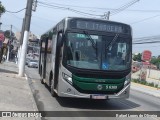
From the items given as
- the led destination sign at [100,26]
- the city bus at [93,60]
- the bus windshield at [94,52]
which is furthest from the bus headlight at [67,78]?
the led destination sign at [100,26]

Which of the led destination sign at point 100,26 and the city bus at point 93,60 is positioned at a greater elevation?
the led destination sign at point 100,26

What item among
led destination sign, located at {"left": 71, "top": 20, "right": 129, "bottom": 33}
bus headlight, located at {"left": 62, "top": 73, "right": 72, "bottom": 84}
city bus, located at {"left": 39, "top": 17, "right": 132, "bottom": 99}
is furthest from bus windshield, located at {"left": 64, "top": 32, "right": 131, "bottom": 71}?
bus headlight, located at {"left": 62, "top": 73, "right": 72, "bottom": 84}

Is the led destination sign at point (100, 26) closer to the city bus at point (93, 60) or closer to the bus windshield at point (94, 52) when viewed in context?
the city bus at point (93, 60)

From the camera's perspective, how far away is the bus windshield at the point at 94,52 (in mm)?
13875

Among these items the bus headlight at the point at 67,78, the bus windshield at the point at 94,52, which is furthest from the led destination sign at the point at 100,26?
the bus headlight at the point at 67,78

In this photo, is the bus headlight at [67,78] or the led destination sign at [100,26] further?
the led destination sign at [100,26]

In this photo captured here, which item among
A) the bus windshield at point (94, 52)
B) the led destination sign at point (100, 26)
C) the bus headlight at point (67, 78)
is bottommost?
the bus headlight at point (67, 78)

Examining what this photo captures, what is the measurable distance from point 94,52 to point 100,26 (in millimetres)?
1073

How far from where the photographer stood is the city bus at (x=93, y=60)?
13828mm

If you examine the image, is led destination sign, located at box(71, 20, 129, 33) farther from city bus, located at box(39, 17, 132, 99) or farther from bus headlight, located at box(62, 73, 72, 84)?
bus headlight, located at box(62, 73, 72, 84)

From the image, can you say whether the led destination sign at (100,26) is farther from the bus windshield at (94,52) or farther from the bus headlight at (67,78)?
the bus headlight at (67,78)

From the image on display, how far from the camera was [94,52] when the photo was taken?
550 inches

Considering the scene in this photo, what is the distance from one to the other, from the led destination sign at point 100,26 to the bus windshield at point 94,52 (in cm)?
29

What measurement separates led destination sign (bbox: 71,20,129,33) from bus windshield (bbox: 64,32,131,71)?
294 millimetres
